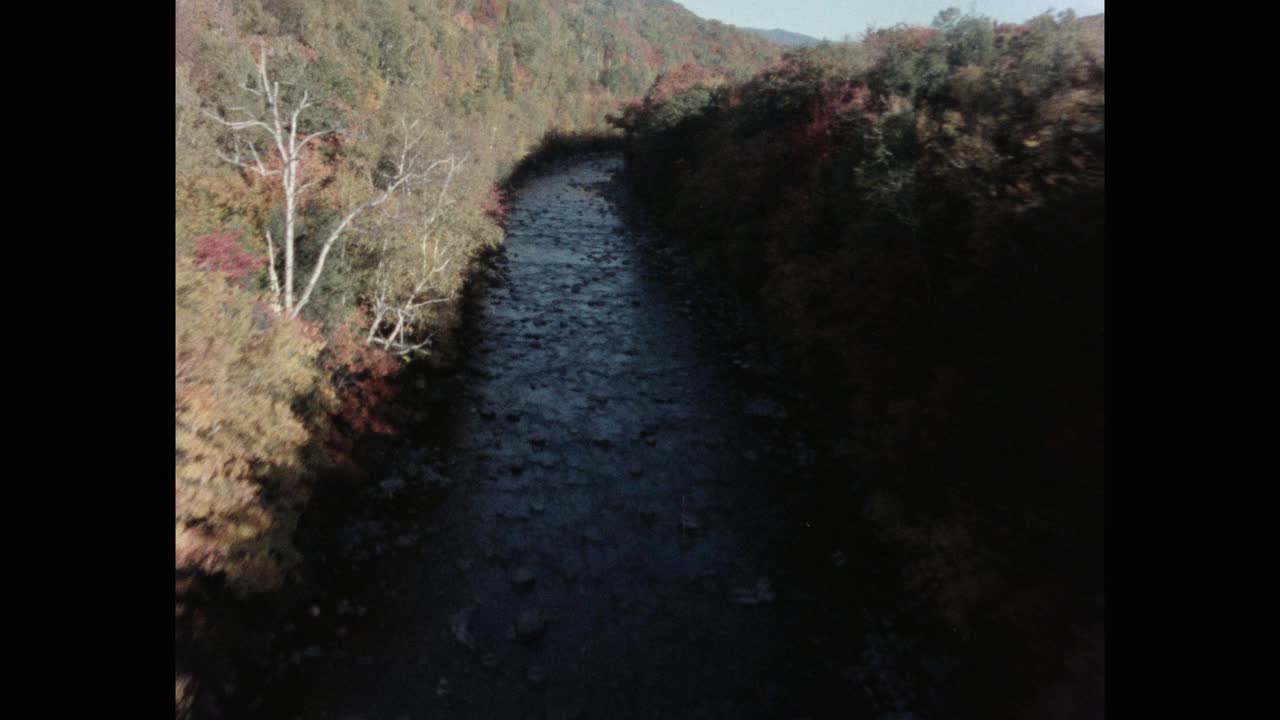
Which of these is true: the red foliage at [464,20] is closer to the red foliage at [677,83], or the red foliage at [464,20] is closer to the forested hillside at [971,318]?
the red foliage at [677,83]

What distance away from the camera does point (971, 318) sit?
33.3ft

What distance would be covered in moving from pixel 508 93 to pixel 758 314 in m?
38.5

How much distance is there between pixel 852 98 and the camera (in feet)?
60.3

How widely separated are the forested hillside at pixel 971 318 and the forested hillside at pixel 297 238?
10.3 m

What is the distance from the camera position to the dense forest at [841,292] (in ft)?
25.2

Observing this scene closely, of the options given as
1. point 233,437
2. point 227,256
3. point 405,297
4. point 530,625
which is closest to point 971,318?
point 530,625

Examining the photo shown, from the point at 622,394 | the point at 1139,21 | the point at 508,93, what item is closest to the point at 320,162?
the point at 622,394

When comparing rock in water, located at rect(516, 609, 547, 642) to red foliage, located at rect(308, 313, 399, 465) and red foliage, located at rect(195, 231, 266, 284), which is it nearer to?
red foliage, located at rect(308, 313, 399, 465)

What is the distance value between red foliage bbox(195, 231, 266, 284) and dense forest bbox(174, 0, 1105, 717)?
80 mm

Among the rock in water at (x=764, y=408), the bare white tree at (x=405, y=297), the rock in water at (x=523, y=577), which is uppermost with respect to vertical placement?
the bare white tree at (x=405, y=297)

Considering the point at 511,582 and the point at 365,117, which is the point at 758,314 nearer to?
the point at 511,582

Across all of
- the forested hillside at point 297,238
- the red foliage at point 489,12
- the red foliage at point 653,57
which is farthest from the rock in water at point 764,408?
the red foliage at point 653,57

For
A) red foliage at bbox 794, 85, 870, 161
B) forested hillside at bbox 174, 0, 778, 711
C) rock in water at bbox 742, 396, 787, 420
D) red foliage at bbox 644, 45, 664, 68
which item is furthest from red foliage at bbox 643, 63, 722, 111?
red foliage at bbox 644, 45, 664, 68

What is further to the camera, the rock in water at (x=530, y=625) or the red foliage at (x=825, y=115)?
the red foliage at (x=825, y=115)
